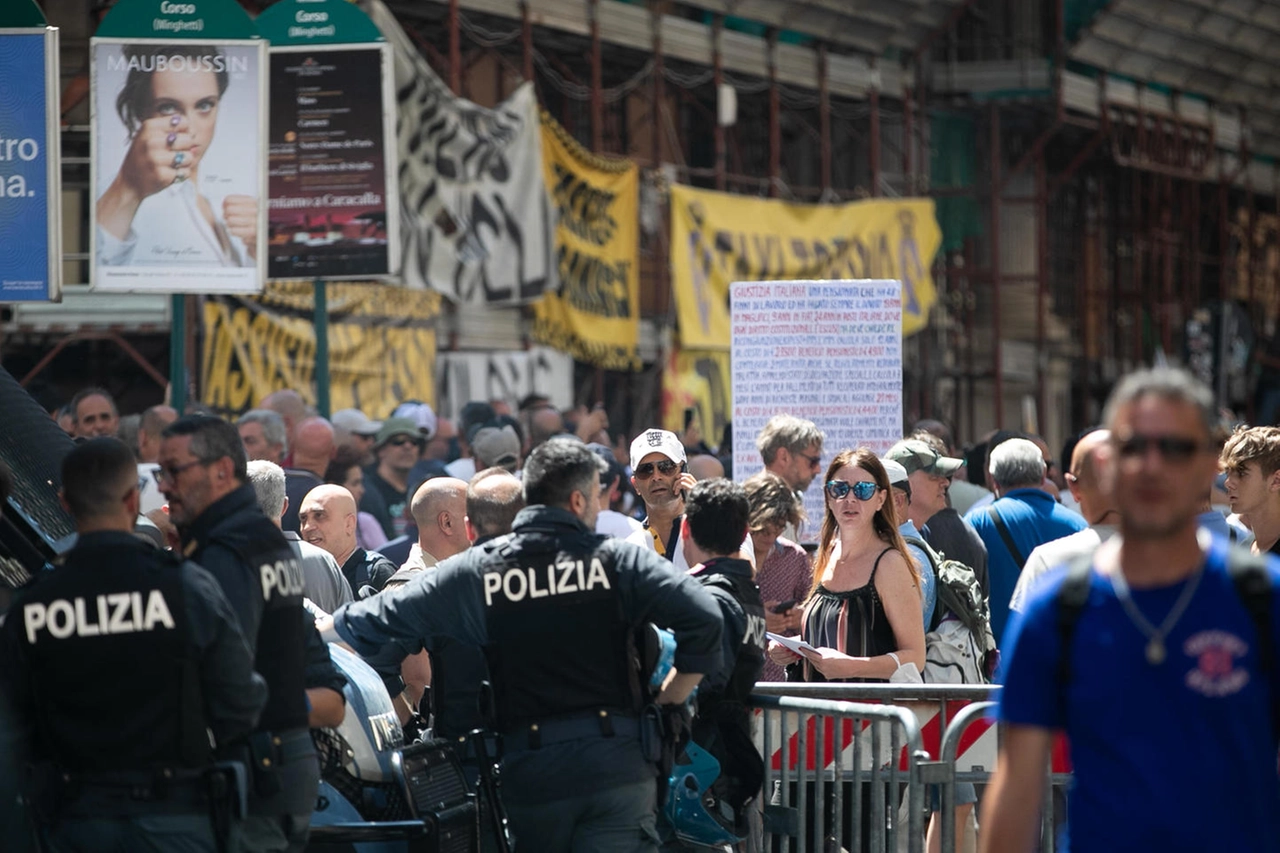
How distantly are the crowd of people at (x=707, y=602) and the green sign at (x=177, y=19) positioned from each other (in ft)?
7.45

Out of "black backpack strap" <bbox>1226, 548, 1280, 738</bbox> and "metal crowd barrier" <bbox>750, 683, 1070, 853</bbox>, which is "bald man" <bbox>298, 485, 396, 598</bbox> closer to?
"metal crowd barrier" <bbox>750, 683, 1070, 853</bbox>

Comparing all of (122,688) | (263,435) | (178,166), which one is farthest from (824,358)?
(122,688)

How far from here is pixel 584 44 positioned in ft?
72.1

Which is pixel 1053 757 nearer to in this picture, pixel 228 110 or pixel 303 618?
pixel 303 618

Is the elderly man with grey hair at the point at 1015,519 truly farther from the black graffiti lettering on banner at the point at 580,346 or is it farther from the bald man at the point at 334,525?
the black graffiti lettering on banner at the point at 580,346

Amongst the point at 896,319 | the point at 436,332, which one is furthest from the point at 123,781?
the point at 436,332

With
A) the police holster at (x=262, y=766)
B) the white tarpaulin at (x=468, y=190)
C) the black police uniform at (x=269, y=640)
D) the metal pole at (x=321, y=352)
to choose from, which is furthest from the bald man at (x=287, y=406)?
the police holster at (x=262, y=766)

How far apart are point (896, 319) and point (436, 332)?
9343 millimetres

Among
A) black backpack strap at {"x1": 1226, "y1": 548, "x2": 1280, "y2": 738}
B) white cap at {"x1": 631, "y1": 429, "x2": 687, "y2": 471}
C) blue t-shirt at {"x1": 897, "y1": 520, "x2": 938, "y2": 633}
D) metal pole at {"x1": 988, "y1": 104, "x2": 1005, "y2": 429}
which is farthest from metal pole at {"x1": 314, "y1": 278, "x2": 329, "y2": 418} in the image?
metal pole at {"x1": 988, "y1": 104, "x2": 1005, "y2": 429}

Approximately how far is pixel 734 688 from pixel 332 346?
11.3 metres

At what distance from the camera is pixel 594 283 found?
19.7 meters

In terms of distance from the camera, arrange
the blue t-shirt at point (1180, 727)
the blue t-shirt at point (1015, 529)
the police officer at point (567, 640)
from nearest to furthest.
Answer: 1. the blue t-shirt at point (1180, 727)
2. the police officer at point (567, 640)
3. the blue t-shirt at point (1015, 529)

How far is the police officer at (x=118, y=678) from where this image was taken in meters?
4.45

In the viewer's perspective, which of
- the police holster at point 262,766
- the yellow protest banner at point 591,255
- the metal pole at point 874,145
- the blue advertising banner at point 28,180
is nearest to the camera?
the police holster at point 262,766
